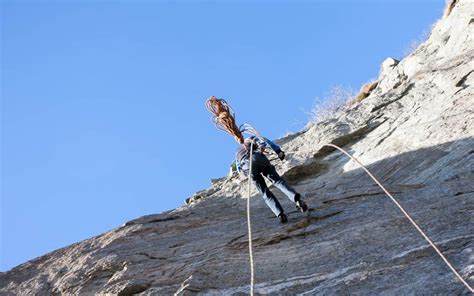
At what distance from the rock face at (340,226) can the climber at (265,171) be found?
0.26 metres

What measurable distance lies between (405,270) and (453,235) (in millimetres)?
895

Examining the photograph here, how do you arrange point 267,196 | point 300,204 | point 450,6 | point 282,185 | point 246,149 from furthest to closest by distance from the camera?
point 450,6, point 246,149, point 267,196, point 282,185, point 300,204

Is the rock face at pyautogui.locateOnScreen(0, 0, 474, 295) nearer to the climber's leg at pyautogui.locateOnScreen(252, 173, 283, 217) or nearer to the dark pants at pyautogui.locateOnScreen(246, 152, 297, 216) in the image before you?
the climber's leg at pyautogui.locateOnScreen(252, 173, 283, 217)

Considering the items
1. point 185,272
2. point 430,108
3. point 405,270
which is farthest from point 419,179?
point 185,272

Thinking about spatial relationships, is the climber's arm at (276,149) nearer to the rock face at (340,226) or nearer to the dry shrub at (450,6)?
the rock face at (340,226)

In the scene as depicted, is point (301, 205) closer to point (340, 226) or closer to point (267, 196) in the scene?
point (267, 196)

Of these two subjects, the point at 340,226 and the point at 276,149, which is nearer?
the point at 340,226

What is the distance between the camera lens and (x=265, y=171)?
1009 cm

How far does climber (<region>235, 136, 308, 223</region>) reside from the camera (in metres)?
9.73

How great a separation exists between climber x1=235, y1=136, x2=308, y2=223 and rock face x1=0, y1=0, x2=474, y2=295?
262 millimetres

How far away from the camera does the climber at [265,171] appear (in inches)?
383

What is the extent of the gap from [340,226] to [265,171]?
5.14 feet

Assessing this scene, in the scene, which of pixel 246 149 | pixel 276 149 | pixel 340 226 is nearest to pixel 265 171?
pixel 276 149

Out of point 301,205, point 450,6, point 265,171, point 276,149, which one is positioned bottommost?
point 301,205
